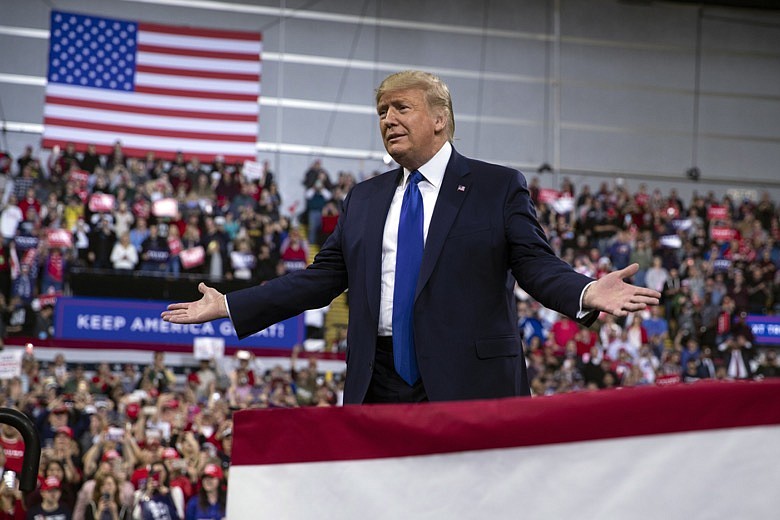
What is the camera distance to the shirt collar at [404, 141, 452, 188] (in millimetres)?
3020

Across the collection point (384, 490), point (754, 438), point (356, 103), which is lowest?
point (384, 490)

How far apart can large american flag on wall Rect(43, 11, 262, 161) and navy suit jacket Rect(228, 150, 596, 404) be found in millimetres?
18451

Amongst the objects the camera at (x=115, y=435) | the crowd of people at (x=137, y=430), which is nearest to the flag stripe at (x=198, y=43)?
the crowd of people at (x=137, y=430)

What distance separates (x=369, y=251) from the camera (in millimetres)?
2947

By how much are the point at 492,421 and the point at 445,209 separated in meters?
1.16

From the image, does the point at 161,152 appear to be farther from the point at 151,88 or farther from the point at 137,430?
the point at 137,430

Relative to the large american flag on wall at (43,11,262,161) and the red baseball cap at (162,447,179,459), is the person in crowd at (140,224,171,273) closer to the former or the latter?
the large american flag on wall at (43,11,262,161)

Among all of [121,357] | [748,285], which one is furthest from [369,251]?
[748,285]

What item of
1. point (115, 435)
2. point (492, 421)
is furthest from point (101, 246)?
point (492, 421)

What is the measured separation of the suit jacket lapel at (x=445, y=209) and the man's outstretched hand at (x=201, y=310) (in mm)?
→ 508

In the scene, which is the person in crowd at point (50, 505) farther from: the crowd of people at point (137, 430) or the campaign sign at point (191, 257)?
the campaign sign at point (191, 257)

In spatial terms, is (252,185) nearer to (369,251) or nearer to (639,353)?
(639,353)

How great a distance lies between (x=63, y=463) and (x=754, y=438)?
26.7 ft

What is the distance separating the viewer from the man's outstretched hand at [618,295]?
220cm
